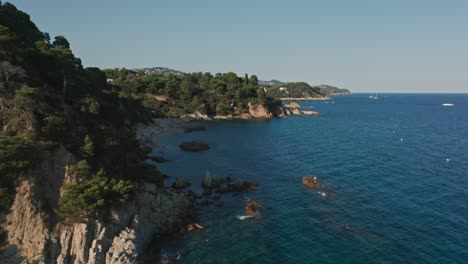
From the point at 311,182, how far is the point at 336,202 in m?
9.16

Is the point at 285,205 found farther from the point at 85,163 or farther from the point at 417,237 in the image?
the point at 85,163

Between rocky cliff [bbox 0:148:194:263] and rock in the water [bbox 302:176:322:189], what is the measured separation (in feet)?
105

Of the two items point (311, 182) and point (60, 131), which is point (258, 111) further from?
point (60, 131)

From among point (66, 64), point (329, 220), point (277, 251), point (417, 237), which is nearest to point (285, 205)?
point (329, 220)

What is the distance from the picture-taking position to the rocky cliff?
97.9 feet

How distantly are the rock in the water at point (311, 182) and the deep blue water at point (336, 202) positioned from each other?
140 cm

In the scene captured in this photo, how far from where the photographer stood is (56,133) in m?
34.9

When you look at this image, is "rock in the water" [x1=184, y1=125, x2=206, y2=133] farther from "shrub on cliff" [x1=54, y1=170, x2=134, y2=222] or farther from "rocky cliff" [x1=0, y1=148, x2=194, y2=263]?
"shrub on cliff" [x1=54, y1=170, x2=134, y2=222]

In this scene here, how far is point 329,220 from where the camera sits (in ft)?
148

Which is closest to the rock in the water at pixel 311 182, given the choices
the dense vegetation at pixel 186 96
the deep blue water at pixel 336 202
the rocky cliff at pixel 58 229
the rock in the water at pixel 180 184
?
the deep blue water at pixel 336 202

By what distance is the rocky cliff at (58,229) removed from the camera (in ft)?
97.9

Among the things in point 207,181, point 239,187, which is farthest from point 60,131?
point 239,187

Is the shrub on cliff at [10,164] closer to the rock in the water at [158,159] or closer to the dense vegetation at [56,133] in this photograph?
the dense vegetation at [56,133]

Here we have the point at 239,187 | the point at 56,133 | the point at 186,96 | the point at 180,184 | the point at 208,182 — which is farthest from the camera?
the point at 186,96
